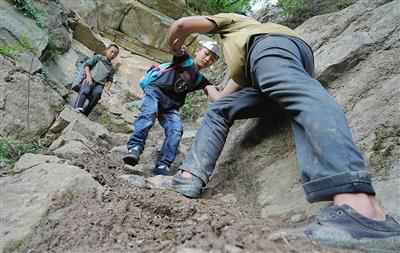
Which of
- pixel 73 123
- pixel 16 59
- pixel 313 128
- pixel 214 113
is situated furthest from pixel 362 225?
A: pixel 16 59

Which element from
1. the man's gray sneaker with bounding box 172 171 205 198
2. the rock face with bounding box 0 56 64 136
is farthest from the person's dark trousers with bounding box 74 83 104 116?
the man's gray sneaker with bounding box 172 171 205 198

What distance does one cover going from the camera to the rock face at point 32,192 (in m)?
1.95

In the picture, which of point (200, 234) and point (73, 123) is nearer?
point (200, 234)

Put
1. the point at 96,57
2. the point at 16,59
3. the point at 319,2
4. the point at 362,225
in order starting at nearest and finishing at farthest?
the point at 362,225, the point at 16,59, the point at 319,2, the point at 96,57

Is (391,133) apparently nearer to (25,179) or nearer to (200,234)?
(200,234)

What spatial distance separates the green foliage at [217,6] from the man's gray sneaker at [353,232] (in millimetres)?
14052

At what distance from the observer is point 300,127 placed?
2.12m

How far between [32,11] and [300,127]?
766cm

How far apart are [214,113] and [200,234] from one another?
149 cm

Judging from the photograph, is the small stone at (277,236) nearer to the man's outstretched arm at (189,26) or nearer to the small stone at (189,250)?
the small stone at (189,250)

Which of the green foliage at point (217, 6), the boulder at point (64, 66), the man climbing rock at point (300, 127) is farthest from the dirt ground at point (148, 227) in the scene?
the green foliage at point (217, 6)

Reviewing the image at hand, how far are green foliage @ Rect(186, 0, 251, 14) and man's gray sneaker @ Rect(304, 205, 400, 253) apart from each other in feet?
46.1

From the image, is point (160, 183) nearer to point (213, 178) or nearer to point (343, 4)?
point (213, 178)

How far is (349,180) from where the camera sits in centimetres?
172
